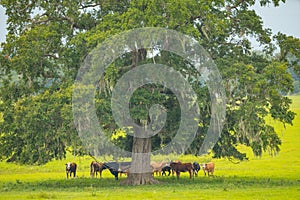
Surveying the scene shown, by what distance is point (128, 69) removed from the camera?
1103 inches

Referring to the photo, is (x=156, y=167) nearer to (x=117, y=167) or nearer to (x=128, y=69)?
(x=117, y=167)

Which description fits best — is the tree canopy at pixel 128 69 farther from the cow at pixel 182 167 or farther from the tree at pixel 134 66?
the cow at pixel 182 167

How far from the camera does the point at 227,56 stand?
95.7 feet

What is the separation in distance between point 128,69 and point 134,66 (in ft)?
1.00

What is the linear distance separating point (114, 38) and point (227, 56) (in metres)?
5.89

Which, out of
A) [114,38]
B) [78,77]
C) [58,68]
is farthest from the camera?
[58,68]

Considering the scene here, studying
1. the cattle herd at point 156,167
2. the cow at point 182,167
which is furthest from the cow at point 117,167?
the cow at point 182,167

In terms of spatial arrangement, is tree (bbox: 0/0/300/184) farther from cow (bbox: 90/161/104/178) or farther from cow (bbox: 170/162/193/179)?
cow (bbox: 90/161/104/178)

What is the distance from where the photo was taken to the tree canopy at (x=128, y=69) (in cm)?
2677

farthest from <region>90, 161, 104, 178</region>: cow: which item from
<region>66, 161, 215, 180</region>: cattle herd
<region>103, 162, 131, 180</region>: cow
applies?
<region>103, 162, 131, 180</region>: cow

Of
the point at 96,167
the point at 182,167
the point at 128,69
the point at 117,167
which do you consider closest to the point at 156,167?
the point at 182,167

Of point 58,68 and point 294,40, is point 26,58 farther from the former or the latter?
point 294,40

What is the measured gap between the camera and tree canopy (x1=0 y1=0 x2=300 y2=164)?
26.8m

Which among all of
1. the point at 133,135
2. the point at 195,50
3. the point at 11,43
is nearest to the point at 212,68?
the point at 195,50
